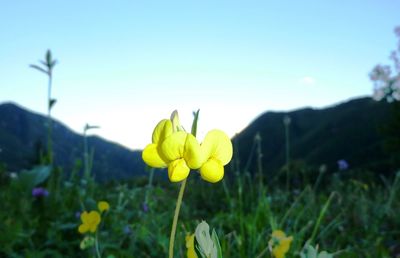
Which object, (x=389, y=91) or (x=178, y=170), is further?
(x=389, y=91)

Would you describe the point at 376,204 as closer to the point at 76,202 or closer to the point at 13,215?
the point at 76,202

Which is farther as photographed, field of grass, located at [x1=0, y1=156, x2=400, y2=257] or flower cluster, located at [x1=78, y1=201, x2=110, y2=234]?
field of grass, located at [x1=0, y1=156, x2=400, y2=257]

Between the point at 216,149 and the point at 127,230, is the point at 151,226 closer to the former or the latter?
the point at 127,230

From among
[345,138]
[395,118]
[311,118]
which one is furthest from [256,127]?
[395,118]

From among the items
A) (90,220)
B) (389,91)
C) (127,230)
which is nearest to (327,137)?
(389,91)

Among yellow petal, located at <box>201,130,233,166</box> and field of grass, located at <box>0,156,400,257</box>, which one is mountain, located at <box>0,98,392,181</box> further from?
yellow petal, located at <box>201,130,233,166</box>

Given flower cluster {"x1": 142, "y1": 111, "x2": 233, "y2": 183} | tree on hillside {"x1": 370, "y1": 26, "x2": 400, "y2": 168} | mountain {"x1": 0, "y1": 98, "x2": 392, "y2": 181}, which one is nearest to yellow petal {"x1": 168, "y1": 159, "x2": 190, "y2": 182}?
flower cluster {"x1": 142, "y1": 111, "x2": 233, "y2": 183}

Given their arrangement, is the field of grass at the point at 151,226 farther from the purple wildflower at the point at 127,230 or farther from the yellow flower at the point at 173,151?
the yellow flower at the point at 173,151
